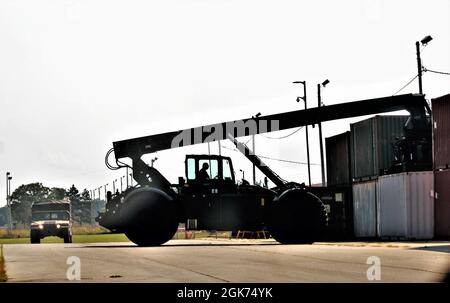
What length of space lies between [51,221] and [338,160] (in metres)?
18.8

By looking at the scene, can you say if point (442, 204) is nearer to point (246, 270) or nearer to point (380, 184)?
point (380, 184)

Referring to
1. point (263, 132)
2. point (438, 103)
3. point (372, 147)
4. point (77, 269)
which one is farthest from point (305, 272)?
point (372, 147)

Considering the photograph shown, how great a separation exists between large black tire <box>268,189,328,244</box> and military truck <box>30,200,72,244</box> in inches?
879

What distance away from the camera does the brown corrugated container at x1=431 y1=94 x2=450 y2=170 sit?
3625 cm

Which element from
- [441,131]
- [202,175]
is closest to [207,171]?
[202,175]

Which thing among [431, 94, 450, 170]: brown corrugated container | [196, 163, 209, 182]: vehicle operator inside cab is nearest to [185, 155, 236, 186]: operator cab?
[196, 163, 209, 182]: vehicle operator inside cab

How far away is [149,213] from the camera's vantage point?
96.0ft

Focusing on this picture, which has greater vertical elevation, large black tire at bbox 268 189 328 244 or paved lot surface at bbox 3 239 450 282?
large black tire at bbox 268 189 328 244

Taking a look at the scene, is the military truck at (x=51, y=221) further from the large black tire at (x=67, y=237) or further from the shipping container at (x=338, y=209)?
the shipping container at (x=338, y=209)

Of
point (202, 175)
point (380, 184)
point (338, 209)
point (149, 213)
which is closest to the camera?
point (149, 213)

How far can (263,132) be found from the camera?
30.5 m

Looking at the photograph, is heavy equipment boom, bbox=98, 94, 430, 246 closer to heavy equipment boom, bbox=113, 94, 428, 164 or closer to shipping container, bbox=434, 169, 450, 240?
heavy equipment boom, bbox=113, 94, 428, 164

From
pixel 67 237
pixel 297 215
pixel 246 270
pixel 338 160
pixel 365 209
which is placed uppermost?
pixel 338 160

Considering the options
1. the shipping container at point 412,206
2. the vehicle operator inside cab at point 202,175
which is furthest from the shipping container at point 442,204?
the vehicle operator inside cab at point 202,175
